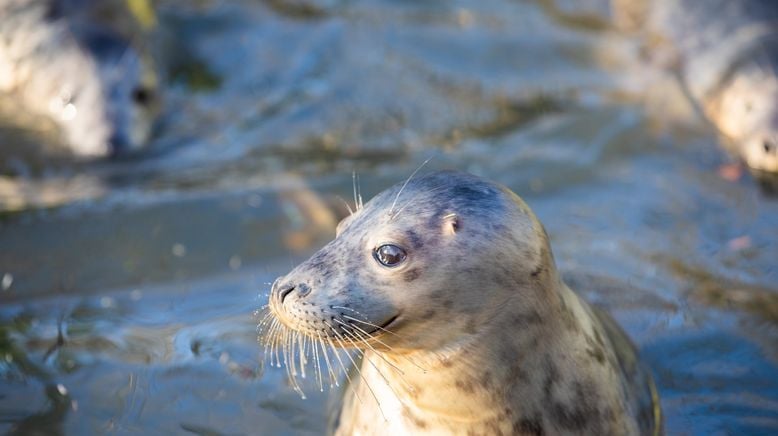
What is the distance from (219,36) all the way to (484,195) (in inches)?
152

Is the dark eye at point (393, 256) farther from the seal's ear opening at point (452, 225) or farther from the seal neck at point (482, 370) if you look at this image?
the seal neck at point (482, 370)

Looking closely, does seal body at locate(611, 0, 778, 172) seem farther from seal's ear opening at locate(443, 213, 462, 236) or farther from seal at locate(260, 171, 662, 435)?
seal's ear opening at locate(443, 213, 462, 236)

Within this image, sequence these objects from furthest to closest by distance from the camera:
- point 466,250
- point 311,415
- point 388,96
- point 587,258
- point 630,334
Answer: point 388,96 < point 587,258 < point 630,334 < point 311,415 < point 466,250

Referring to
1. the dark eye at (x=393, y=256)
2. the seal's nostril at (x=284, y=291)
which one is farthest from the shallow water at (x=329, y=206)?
the dark eye at (x=393, y=256)

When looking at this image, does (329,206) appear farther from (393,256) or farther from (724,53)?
(724,53)

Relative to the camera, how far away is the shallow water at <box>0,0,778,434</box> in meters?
3.08

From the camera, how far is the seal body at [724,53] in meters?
5.32

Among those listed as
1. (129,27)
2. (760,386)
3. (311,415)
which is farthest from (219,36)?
(760,386)

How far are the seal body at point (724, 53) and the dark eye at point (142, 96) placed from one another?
285cm

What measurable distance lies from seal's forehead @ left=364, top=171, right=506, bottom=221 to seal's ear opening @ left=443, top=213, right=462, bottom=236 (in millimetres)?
23

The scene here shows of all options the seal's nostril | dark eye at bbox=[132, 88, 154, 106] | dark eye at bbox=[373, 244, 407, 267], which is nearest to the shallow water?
dark eye at bbox=[132, 88, 154, 106]

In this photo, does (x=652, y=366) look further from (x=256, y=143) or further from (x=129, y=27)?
(x=129, y=27)

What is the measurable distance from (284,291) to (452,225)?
1.29ft

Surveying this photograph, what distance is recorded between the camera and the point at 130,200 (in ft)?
14.1
